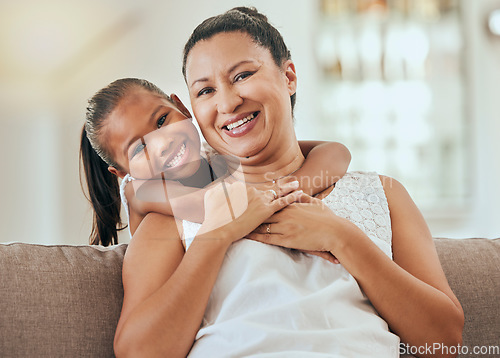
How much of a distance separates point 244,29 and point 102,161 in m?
0.44

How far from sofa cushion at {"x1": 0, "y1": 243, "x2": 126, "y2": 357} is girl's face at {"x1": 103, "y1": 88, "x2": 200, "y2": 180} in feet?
0.76

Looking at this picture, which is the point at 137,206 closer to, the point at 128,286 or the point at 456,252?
the point at 128,286

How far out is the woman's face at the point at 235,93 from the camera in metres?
1.07

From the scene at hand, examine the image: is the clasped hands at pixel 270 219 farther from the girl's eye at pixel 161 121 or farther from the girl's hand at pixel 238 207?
the girl's eye at pixel 161 121

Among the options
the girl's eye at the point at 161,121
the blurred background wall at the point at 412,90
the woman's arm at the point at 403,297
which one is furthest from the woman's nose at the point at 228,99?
the blurred background wall at the point at 412,90

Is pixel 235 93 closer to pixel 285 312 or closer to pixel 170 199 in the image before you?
pixel 170 199

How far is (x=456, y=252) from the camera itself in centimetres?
133

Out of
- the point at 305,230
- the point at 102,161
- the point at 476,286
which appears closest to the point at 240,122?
the point at 305,230

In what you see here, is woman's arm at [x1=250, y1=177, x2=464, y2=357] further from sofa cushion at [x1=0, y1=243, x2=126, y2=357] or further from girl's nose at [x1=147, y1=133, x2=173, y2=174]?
sofa cushion at [x1=0, y1=243, x2=126, y2=357]

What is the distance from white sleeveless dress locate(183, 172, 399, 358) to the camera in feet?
2.94

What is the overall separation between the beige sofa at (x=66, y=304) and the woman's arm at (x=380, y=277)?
303 mm

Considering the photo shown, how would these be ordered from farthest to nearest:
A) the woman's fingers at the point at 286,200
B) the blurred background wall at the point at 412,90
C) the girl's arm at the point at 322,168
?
the blurred background wall at the point at 412,90
the girl's arm at the point at 322,168
the woman's fingers at the point at 286,200

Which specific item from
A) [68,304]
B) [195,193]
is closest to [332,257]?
[195,193]

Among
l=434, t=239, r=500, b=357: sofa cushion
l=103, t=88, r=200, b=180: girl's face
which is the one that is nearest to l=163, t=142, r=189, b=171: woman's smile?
l=103, t=88, r=200, b=180: girl's face
